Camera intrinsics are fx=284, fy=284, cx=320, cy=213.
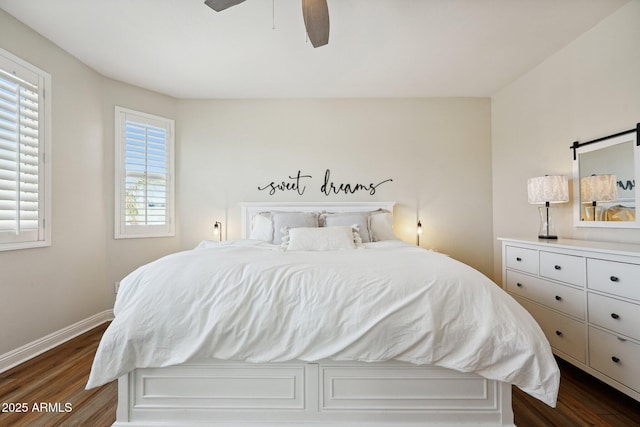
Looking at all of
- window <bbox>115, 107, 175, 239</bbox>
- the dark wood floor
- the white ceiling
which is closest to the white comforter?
the dark wood floor

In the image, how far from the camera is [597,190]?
2264mm

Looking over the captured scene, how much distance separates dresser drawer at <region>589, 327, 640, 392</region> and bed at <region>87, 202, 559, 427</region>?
821 millimetres

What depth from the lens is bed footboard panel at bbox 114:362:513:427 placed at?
1422 mm

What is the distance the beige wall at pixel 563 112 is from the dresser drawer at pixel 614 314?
0.64 m

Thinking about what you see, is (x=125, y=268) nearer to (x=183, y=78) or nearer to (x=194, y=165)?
(x=194, y=165)

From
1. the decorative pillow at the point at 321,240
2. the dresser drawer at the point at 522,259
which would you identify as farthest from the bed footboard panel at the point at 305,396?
the dresser drawer at the point at 522,259

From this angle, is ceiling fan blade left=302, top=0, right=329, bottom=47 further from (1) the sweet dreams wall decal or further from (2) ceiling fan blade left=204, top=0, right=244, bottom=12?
(1) the sweet dreams wall decal

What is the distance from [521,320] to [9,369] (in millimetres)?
3346

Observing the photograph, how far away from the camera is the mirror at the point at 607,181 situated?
6.65 ft

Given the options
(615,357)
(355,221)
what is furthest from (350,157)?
(615,357)

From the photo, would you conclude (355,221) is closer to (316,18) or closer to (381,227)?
(381,227)

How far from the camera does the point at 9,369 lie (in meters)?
2.06

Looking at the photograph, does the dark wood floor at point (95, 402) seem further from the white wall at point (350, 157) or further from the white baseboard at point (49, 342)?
the white wall at point (350, 157)

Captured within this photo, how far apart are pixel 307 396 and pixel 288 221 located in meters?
1.73
